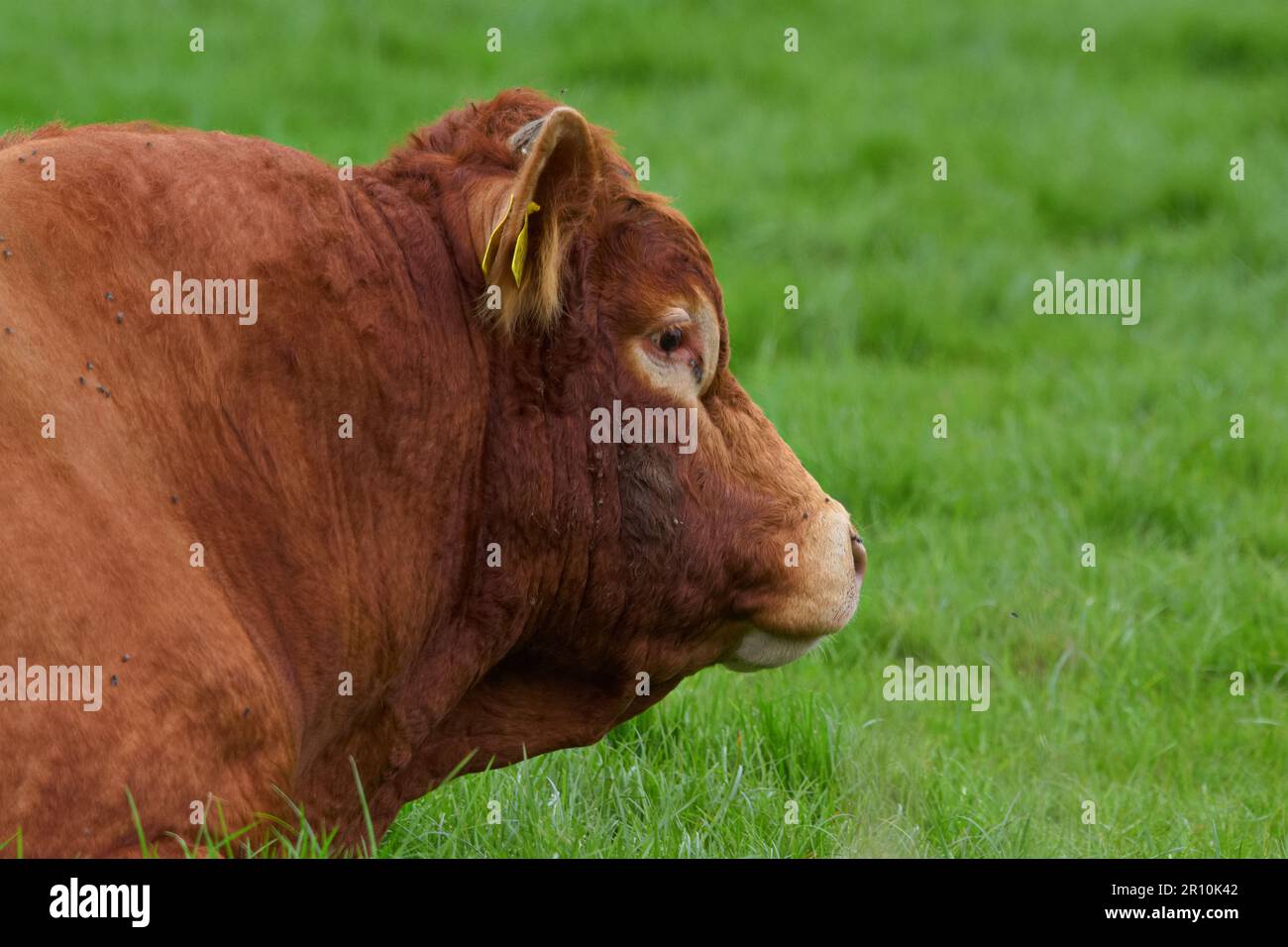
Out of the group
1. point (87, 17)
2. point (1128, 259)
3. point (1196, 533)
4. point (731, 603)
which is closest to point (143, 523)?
point (731, 603)

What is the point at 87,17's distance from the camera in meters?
11.4

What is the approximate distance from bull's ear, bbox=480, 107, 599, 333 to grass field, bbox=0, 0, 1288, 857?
1.26m

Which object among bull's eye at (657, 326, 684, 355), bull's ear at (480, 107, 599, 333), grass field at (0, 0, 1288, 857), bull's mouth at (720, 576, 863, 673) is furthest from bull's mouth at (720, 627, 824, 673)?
bull's ear at (480, 107, 599, 333)

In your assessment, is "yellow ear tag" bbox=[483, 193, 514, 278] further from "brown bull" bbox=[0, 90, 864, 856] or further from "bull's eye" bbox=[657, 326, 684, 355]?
"bull's eye" bbox=[657, 326, 684, 355]

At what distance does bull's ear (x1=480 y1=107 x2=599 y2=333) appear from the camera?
3371 mm

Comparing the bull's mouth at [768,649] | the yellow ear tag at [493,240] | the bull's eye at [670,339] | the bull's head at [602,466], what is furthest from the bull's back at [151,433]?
the bull's mouth at [768,649]

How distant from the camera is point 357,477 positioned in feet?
11.1

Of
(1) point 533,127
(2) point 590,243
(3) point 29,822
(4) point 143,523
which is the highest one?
(1) point 533,127

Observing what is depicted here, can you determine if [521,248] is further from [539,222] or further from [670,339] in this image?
[670,339]

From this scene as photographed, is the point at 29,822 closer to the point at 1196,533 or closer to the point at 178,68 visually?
the point at 1196,533

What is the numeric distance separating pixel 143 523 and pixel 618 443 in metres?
0.98

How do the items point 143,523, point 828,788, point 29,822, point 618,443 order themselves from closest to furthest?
point 29,822 < point 143,523 < point 618,443 < point 828,788

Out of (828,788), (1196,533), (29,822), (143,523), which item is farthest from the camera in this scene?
(1196,533)

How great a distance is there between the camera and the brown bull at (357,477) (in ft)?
9.67
